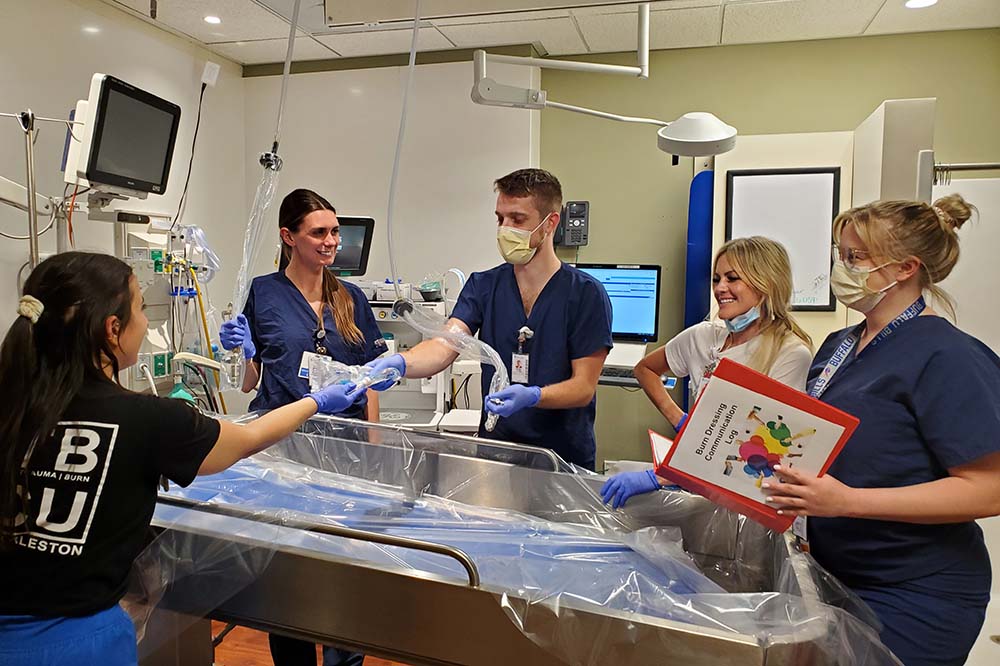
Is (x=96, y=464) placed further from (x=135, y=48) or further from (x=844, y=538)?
(x=135, y=48)

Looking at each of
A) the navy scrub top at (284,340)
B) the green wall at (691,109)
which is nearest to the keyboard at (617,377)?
the green wall at (691,109)

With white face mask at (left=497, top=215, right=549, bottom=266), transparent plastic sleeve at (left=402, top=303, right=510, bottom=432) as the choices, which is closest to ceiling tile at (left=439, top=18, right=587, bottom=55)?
white face mask at (left=497, top=215, right=549, bottom=266)

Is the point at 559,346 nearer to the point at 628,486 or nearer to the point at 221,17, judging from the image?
the point at 628,486

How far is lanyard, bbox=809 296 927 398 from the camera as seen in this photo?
1180 mm

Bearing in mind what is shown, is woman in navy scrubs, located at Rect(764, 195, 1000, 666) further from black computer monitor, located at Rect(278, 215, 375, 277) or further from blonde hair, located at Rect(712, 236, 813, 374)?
black computer monitor, located at Rect(278, 215, 375, 277)

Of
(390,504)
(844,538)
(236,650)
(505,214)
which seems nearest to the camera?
(844,538)

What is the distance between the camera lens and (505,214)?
189 cm

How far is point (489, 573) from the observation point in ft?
3.55

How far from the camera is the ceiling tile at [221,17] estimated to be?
313 cm

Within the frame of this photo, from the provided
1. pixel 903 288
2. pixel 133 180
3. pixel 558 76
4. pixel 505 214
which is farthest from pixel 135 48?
pixel 903 288

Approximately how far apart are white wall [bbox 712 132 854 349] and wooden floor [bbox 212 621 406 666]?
2.45 meters

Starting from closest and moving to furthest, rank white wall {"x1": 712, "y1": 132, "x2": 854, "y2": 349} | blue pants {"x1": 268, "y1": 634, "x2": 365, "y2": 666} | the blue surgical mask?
blue pants {"x1": 268, "y1": 634, "x2": 365, "y2": 666} < the blue surgical mask < white wall {"x1": 712, "y1": 132, "x2": 854, "y2": 349}

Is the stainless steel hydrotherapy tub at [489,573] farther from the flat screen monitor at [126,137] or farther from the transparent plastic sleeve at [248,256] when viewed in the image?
the flat screen monitor at [126,137]

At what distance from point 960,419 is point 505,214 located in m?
1.20
